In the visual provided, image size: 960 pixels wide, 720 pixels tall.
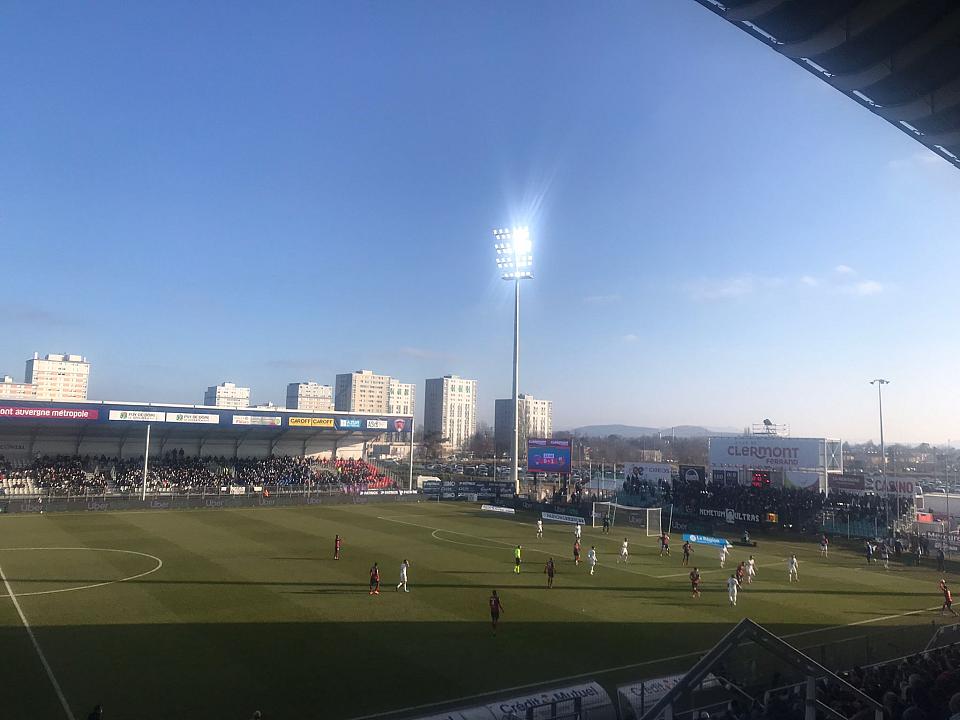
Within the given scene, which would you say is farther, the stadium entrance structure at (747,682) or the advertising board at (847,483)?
the advertising board at (847,483)

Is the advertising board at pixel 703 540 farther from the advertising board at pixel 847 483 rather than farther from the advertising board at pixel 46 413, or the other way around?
the advertising board at pixel 46 413

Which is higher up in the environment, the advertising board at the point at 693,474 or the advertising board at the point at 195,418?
the advertising board at the point at 195,418

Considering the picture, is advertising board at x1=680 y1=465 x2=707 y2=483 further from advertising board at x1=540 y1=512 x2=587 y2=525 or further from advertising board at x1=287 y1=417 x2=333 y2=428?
advertising board at x1=287 y1=417 x2=333 y2=428

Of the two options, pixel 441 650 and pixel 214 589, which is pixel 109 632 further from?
pixel 441 650

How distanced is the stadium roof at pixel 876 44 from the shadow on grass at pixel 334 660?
13.1 metres

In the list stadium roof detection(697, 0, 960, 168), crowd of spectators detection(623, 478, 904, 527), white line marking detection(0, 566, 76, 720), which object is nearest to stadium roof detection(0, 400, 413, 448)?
crowd of spectators detection(623, 478, 904, 527)

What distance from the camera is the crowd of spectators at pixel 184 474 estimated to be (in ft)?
185

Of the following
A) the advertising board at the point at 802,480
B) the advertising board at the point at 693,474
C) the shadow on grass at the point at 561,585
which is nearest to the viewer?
the shadow on grass at the point at 561,585

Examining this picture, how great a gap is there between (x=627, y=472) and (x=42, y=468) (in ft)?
182

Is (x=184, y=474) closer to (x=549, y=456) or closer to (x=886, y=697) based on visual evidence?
(x=549, y=456)

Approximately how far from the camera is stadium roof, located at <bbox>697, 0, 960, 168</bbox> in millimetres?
10219

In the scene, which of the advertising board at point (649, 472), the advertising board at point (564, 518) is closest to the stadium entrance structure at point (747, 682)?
the advertising board at point (564, 518)

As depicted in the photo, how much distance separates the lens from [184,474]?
63.3 meters

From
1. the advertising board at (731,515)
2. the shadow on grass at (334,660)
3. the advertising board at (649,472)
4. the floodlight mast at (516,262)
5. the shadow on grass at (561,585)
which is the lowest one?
the shadow on grass at (561,585)
